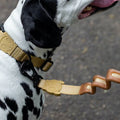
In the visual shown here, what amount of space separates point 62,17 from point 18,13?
307mm

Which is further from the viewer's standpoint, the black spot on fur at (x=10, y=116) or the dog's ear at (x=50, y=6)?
the black spot on fur at (x=10, y=116)

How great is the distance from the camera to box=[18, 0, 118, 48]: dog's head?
7.05 ft

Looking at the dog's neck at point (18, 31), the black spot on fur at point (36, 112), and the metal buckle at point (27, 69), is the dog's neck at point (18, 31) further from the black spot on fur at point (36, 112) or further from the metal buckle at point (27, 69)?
the black spot on fur at point (36, 112)

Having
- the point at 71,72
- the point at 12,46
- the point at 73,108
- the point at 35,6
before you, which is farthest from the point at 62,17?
the point at 71,72

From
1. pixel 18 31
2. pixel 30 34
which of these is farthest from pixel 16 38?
pixel 30 34

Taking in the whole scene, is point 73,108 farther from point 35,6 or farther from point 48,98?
point 35,6

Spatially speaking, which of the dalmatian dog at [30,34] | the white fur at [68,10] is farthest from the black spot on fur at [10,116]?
the white fur at [68,10]

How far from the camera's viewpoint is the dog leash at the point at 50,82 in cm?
229

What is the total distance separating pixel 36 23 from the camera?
2168 mm

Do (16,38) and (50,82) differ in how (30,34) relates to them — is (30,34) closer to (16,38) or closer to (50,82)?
(16,38)

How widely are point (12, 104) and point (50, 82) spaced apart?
34cm

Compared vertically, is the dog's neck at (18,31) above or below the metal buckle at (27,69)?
above

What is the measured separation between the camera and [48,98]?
412 cm

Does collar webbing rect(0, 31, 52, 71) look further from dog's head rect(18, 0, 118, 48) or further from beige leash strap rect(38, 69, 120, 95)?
beige leash strap rect(38, 69, 120, 95)
